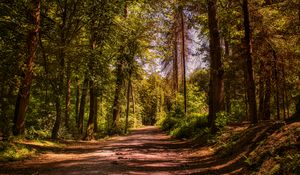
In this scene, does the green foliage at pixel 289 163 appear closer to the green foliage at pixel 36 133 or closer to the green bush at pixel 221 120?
the green bush at pixel 221 120

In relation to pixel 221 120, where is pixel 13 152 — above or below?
below

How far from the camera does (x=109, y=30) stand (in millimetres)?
23953

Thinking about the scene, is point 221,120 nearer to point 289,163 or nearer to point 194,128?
point 194,128

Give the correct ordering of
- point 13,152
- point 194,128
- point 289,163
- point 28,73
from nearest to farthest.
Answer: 1. point 289,163
2. point 13,152
3. point 28,73
4. point 194,128

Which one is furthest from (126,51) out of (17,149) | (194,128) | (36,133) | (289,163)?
(289,163)

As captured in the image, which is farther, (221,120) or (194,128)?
(194,128)

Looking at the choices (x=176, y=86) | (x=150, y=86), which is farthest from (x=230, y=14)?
(x=150, y=86)

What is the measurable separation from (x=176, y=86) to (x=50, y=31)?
71.9ft

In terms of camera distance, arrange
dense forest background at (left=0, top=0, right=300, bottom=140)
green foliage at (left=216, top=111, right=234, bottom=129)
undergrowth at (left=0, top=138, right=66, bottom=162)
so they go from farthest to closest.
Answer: green foliage at (left=216, top=111, right=234, bottom=129), dense forest background at (left=0, top=0, right=300, bottom=140), undergrowth at (left=0, top=138, right=66, bottom=162)

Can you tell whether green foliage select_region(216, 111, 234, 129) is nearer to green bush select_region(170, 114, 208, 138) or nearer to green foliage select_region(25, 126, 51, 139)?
green bush select_region(170, 114, 208, 138)

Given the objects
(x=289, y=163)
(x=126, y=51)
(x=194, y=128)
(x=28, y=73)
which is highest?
(x=126, y=51)

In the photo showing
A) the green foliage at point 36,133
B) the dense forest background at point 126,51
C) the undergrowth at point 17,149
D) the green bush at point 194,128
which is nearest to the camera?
the undergrowth at point 17,149

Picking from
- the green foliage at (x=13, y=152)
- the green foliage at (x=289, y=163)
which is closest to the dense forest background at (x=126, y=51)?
the green foliage at (x=13, y=152)

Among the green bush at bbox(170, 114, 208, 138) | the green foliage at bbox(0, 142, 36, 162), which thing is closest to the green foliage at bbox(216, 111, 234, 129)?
the green bush at bbox(170, 114, 208, 138)
